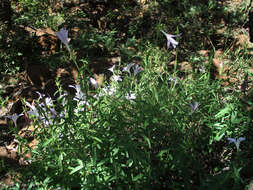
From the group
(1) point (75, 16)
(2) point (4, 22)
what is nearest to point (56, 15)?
(1) point (75, 16)

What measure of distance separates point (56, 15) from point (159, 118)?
3.49 metres

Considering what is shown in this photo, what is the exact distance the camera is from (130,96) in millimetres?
2039

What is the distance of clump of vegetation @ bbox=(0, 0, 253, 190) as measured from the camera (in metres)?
1.77

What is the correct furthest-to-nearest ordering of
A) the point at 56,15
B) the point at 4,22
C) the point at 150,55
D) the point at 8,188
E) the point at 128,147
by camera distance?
the point at 56,15 < the point at 4,22 < the point at 150,55 < the point at 8,188 < the point at 128,147

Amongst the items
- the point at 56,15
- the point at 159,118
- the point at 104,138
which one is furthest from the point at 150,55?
the point at 56,15

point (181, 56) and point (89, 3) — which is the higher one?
point (89, 3)

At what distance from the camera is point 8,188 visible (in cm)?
189

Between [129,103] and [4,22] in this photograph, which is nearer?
[129,103]

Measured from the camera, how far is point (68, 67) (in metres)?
3.60

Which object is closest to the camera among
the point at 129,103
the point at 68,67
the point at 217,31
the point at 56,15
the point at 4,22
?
the point at 129,103

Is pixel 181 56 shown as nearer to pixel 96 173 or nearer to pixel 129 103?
pixel 129 103

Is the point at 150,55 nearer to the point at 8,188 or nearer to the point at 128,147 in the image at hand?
the point at 128,147

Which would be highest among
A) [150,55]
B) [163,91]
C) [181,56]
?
[163,91]

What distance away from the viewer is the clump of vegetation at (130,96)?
177 cm
